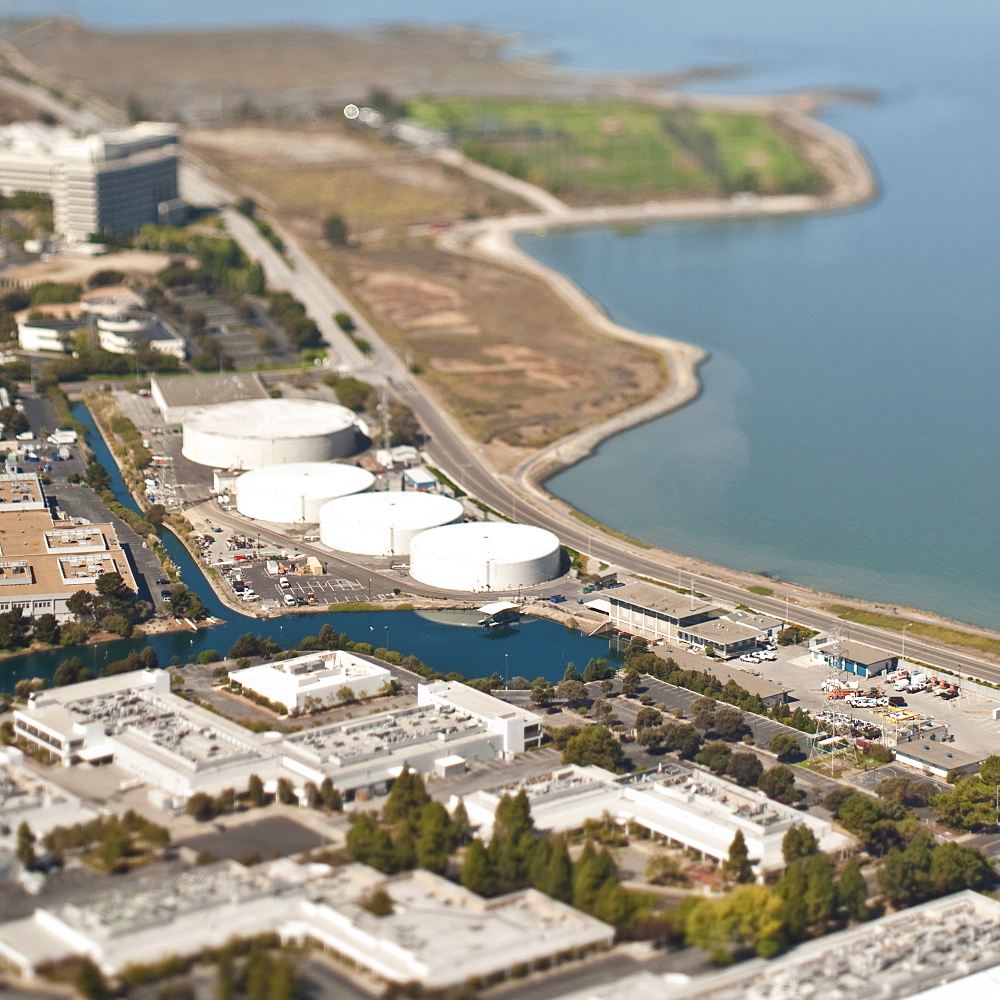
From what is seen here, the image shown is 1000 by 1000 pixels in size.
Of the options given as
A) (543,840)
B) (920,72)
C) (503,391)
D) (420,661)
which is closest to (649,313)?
(503,391)

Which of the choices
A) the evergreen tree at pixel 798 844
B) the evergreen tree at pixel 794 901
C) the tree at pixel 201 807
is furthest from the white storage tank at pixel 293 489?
the evergreen tree at pixel 794 901

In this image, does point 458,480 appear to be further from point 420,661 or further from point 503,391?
point 420,661

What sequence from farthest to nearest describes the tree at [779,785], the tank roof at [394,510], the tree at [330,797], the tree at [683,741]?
the tank roof at [394,510]
the tree at [683,741]
the tree at [779,785]
the tree at [330,797]

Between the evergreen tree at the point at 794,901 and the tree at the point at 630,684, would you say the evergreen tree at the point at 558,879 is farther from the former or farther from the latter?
the tree at the point at 630,684

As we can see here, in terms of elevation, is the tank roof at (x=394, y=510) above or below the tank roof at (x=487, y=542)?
above

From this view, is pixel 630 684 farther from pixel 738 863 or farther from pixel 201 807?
pixel 201 807

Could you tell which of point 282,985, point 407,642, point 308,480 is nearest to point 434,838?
point 282,985
